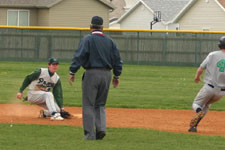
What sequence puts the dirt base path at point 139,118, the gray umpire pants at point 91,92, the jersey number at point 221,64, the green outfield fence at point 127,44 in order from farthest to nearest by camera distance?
the green outfield fence at point 127,44
the dirt base path at point 139,118
the jersey number at point 221,64
the gray umpire pants at point 91,92

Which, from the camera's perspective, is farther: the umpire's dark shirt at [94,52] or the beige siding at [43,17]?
the beige siding at [43,17]

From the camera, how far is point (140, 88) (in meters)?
21.0

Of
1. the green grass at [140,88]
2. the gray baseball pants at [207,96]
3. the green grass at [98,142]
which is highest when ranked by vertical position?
the gray baseball pants at [207,96]

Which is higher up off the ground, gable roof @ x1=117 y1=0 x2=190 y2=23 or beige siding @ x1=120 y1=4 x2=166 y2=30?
gable roof @ x1=117 y1=0 x2=190 y2=23

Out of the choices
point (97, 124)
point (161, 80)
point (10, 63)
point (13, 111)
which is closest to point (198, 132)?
point (97, 124)

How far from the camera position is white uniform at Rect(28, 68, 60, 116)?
1229cm

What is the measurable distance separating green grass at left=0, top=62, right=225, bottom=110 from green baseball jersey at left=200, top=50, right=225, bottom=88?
18.2 ft

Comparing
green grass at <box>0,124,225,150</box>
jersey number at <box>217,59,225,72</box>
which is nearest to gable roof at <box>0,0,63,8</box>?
green grass at <box>0,124,225,150</box>

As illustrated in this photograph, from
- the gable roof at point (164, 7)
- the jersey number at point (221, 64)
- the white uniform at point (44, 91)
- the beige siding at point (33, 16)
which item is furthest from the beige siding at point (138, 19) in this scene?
the jersey number at point (221, 64)

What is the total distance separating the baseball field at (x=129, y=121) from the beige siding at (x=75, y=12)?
21.1 metres

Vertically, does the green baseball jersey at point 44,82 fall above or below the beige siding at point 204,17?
below

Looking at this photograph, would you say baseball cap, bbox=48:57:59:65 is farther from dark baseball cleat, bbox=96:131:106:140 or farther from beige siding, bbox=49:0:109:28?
beige siding, bbox=49:0:109:28

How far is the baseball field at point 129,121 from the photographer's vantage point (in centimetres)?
920

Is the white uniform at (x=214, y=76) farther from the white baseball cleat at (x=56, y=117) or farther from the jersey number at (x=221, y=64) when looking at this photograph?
Answer: the white baseball cleat at (x=56, y=117)
